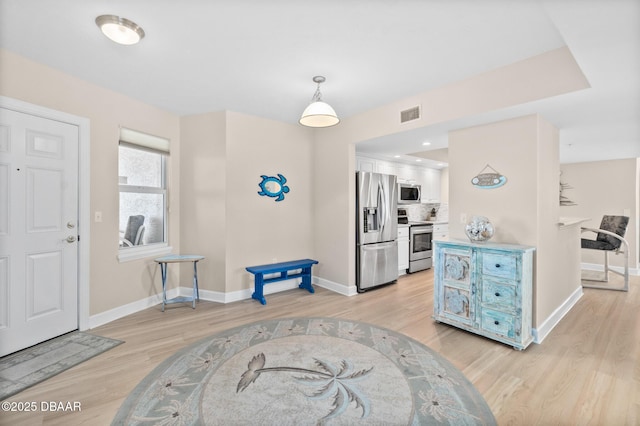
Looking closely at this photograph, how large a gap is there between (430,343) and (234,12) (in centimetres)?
317

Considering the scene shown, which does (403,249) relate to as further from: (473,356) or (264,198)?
(473,356)

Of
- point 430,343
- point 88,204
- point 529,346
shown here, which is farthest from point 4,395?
point 529,346

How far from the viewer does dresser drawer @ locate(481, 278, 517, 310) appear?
2.65 m

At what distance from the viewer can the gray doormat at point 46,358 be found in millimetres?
2143

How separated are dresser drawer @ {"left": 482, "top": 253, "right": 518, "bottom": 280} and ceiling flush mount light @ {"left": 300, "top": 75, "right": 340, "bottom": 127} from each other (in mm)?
1969

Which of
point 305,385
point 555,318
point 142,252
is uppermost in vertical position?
point 142,252

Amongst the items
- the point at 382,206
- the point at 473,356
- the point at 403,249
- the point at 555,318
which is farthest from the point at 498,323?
the point at 403,249

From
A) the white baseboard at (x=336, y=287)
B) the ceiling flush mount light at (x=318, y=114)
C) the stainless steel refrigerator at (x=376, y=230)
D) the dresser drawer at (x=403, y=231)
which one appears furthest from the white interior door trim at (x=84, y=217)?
the dresser drawer at (x=403, y=231)

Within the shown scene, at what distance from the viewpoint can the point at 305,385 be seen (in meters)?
2.10

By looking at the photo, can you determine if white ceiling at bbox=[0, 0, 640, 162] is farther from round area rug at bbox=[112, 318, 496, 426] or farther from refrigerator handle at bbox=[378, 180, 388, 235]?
round area rug at bbox=[112, 318, 496, 426]

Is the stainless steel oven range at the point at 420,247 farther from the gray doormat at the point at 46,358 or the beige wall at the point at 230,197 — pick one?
the gray doormat at the point at 46,358

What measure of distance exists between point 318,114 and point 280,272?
2.48 metres

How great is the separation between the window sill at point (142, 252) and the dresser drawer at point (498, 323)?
3886 millimetres

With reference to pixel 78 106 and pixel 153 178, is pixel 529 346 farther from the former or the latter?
pixel 78 106
